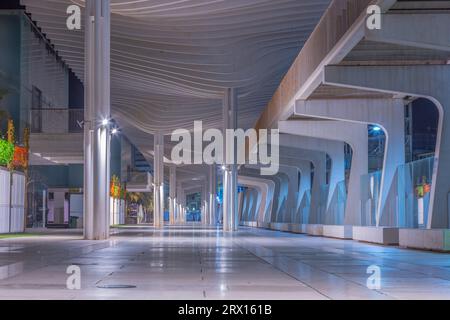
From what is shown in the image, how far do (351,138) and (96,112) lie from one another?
12876 millimetres

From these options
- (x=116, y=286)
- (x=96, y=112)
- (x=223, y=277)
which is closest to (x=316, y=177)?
(x=96, y=112)

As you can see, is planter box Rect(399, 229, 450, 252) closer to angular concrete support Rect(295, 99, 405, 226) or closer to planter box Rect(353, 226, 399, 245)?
planter box Rect(353, 226, 399, 245)

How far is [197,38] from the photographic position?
38.8 metres

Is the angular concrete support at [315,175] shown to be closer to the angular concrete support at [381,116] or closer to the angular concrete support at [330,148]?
the angular concrete support at [330,148]

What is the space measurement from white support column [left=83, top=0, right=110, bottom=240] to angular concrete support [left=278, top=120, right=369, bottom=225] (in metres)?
11.2

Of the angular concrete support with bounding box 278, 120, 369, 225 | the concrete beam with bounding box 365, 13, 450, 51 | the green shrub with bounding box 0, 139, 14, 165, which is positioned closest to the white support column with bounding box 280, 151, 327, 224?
the angular concrete support with bounding box 278, 120, 369, 225

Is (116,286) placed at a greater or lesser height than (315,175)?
lesser

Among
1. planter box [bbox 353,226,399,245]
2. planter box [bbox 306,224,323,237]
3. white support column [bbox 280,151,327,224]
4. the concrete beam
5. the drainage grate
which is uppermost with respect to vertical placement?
the concrete beam

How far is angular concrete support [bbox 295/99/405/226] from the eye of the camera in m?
28.4

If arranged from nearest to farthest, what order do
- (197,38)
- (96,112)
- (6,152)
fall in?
(96,112)
(6,152)
(197,38)

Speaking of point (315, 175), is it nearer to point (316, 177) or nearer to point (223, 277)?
point (316, 177)

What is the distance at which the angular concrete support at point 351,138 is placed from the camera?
113ft
